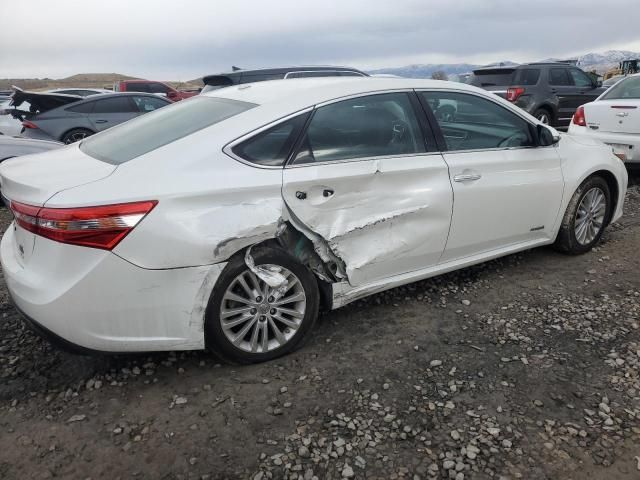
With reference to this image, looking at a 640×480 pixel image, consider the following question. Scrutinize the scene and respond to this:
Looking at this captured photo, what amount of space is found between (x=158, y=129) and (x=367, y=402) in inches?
79.0

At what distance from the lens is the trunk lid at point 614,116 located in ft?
21.7

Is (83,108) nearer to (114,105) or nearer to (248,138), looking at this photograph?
(114,105)

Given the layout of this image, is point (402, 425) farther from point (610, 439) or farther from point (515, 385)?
point (610, 439)

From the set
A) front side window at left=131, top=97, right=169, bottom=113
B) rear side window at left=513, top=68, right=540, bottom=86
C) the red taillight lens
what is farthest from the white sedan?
front side window at left=131, top=97, right=169, bottom=113

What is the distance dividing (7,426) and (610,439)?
2842 mm

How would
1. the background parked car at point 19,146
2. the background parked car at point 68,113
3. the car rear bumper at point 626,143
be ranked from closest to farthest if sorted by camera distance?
the background parked car at point 19,146 → the car rear bumper at point 626,143 → the background parked car at point 68,113

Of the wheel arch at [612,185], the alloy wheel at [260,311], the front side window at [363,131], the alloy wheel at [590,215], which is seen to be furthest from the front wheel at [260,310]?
the wheel arch at [612,185]

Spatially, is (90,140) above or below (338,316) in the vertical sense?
above

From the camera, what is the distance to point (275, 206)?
9.23 feet

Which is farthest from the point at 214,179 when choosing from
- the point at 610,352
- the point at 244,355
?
the point at 610,352

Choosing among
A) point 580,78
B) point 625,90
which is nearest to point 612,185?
point 625,90

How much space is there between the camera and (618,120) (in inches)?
267

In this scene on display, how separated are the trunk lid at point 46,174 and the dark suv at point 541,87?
9.59 meters

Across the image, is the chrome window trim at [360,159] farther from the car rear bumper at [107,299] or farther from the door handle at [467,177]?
the car rear bumper at [107,299]
